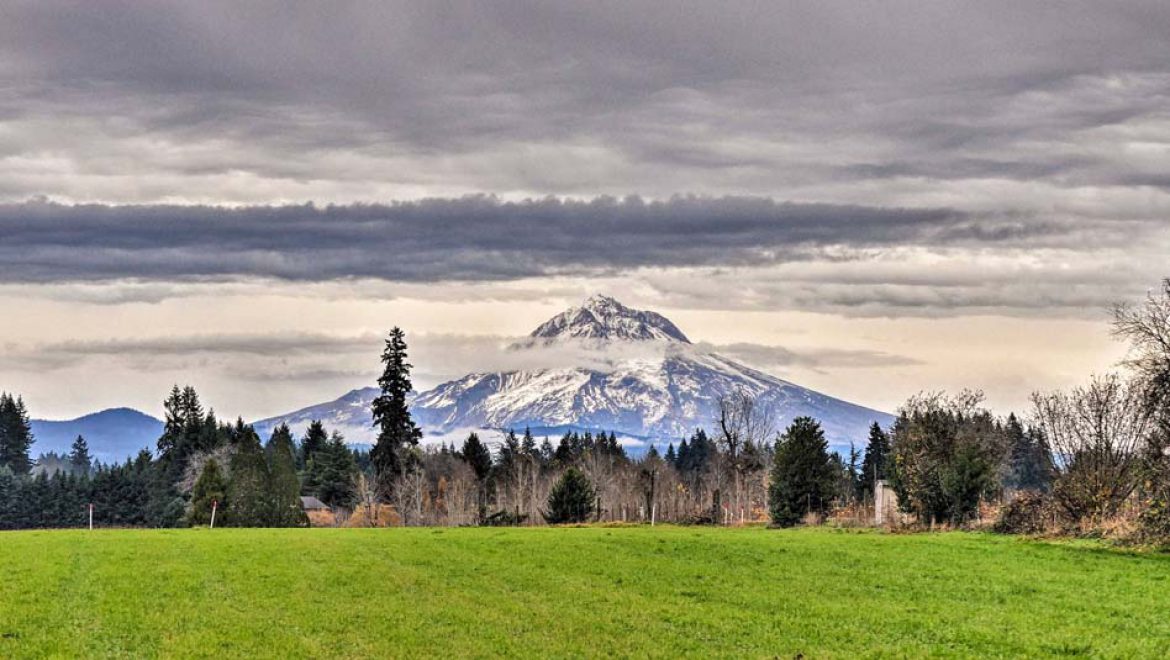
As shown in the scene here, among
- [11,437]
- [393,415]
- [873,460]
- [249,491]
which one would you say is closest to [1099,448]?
[393,415]

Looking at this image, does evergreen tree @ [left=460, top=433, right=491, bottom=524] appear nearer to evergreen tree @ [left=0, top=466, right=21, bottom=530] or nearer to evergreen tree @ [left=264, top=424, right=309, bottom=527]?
evergreen tree @ [left=264, top=424, right=309, bottom=527]

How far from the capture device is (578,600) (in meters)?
31.2

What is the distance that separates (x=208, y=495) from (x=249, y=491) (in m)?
7.55

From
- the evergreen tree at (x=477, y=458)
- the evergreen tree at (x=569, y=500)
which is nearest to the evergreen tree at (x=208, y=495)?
the evergreen tree at (x=569, y=500)

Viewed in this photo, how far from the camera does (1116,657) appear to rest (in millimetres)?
22719

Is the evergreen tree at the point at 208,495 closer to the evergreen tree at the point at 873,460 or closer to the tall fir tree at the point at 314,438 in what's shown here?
the tall fir tree at the point at 314,438

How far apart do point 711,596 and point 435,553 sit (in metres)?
17.5

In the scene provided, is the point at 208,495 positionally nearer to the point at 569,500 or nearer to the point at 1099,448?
the point at 569,500

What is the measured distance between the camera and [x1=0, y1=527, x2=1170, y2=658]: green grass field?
968 inches

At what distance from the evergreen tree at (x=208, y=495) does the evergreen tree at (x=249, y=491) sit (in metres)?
2.23

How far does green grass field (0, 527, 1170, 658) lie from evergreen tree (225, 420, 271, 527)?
237 feet

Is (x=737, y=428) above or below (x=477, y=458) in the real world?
above

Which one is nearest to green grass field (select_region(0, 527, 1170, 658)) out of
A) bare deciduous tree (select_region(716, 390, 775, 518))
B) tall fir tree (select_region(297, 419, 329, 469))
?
bare deciduous tree (select_region(716, 390, 775, 518))

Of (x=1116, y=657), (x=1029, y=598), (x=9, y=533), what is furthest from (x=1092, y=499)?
(x=9, y=533)
